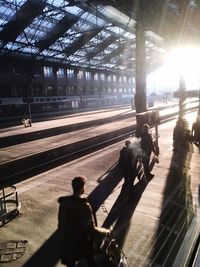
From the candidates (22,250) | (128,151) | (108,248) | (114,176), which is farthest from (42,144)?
(108,248)

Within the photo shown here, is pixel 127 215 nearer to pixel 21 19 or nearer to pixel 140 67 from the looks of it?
pixel 140 67

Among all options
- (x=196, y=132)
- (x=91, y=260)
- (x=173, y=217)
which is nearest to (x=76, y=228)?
(x=91, y=260)

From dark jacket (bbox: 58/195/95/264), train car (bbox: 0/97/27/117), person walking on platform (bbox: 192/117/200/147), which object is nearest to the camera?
dark jacket (bbox: 58/195/95/264)

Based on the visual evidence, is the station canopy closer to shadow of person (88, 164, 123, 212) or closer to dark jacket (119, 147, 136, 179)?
shadow of person (88, 164, 123, 212)

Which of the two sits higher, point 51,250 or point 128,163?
point 128,163

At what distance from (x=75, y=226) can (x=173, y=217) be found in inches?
139

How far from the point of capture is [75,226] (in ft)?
13.1

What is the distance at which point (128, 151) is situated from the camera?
7.63 m

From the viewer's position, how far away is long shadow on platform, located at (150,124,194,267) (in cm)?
521

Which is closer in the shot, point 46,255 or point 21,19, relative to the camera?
point 46,255

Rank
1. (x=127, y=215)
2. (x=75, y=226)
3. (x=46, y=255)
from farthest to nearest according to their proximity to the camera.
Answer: (x=127, y=215) → (x=46, y=255) → (x=75, y=226)

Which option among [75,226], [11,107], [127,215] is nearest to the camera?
[75,226]

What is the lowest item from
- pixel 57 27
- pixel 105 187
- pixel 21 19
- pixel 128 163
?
pixel 105 187

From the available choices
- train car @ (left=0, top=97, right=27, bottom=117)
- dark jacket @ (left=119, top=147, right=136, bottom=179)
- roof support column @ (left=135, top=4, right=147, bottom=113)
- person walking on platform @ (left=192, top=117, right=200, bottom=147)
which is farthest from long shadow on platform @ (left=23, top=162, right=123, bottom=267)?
train car @ (left=0, top=97, right=27, bottom=117)
